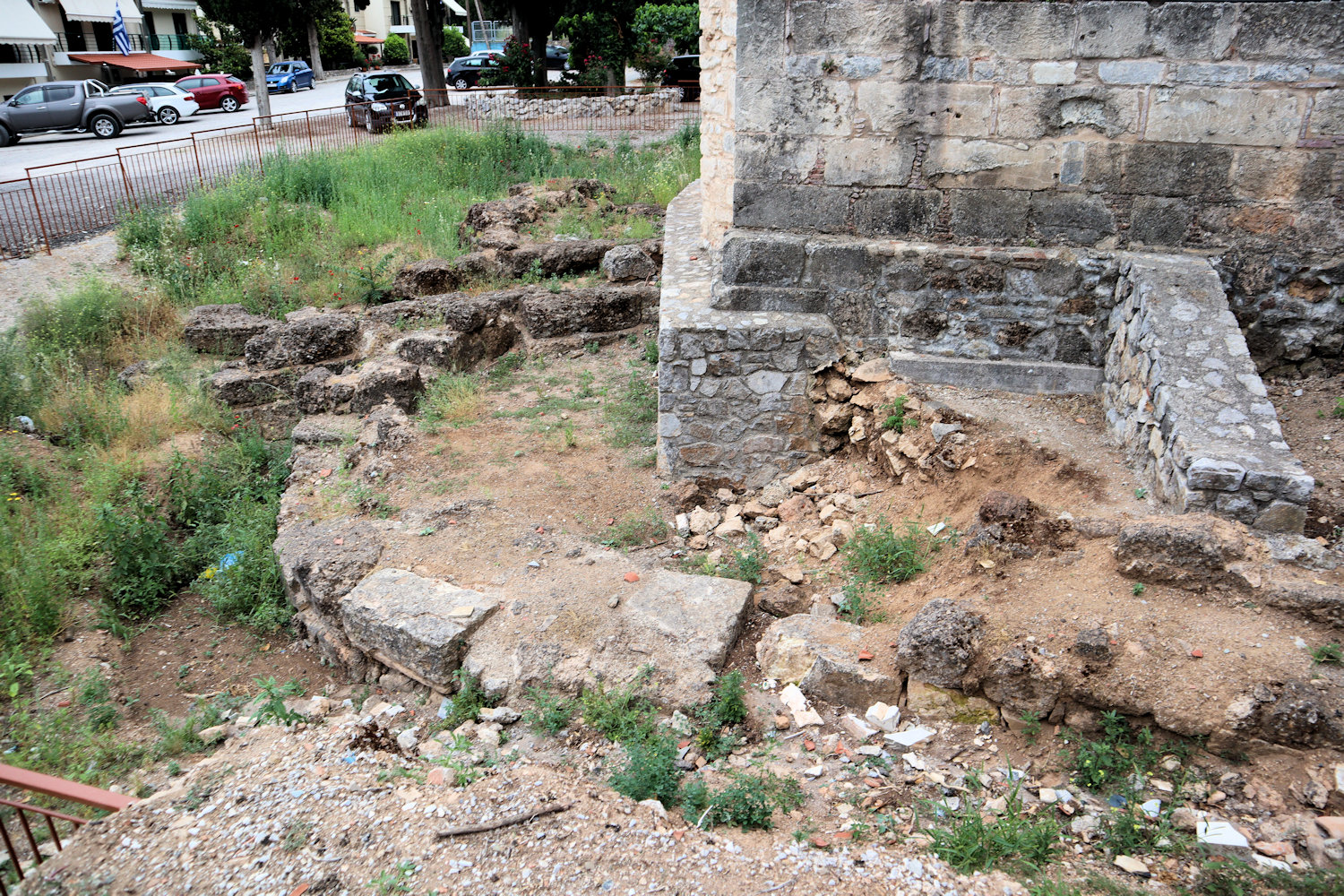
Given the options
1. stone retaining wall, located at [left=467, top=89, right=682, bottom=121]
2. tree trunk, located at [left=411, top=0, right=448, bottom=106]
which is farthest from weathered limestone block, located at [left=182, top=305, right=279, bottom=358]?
tree trunk, located at [left=411, top=0, right=448, bottom=106]

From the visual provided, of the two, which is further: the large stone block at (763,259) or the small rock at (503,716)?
the large stone block at (763,259)

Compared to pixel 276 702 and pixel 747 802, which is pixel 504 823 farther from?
pixel 276 702

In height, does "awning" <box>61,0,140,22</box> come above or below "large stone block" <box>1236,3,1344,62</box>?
above

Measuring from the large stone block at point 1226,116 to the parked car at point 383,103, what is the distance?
14098mm

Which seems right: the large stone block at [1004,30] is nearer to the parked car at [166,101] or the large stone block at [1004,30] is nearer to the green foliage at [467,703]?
the green foliage at [467,703]

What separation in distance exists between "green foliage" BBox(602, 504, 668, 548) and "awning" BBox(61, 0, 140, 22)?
109 feet

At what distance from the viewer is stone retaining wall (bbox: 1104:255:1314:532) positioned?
3.77 metres

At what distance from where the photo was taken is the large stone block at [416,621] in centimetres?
427

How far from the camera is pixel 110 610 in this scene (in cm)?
523

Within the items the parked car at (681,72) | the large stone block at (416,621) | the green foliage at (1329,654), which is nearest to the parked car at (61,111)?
the parked car at (681,72)

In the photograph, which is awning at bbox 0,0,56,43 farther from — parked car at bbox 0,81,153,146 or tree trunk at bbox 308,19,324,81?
tree trunk at bbox 308,19,324,81

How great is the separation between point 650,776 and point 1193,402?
3200 mm

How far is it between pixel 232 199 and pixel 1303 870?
1181 cm

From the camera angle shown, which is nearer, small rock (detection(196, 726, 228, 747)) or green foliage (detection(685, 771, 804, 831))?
green foliage (detection(685, 771, 804, 831))
